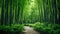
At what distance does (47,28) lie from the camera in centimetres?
648

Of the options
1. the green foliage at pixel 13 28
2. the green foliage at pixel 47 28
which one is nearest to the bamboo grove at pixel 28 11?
the green foliage at pixel 47 28

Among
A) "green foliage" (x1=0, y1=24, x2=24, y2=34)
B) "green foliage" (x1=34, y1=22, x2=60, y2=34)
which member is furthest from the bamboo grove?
"green foliage" (x1=0, y1=24, x2=24, y2=34)

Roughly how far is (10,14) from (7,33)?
94 cm

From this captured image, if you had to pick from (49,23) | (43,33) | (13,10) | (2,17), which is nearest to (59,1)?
(49,23)

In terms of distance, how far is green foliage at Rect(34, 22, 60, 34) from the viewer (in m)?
6.14

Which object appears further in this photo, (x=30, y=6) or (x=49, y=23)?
(x=30, y=6)

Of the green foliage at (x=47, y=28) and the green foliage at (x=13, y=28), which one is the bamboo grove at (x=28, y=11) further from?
the green foliage at (x=13, y=28)

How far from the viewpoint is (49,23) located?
6.67 metres

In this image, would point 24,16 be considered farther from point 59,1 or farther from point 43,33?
point 59,1

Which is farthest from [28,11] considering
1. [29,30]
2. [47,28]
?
[47,28]

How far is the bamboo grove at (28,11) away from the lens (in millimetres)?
6613

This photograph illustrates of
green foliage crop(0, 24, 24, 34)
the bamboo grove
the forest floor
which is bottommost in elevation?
the forest floor

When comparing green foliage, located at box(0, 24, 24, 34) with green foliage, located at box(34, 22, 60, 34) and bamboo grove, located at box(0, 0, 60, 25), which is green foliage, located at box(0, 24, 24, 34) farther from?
green foliage, located at box(34, 22, 60, 34)

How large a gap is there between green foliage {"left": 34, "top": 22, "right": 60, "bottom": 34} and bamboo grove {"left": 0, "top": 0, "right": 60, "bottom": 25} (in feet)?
0.76
